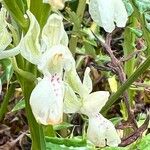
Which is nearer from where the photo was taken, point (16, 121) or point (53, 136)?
point (53, 136)

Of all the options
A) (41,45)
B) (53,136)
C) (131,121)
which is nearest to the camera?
(41,45)

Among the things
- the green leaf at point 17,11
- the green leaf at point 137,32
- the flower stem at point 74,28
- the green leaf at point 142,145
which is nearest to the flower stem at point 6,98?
the flower stem at point 74,28

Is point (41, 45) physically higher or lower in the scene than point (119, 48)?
higher

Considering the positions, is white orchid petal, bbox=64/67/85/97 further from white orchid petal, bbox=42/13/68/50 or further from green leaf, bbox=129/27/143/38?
green leaf, bbox=129/27/143/38

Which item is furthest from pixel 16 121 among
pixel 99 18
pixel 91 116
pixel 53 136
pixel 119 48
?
pixel 99 18

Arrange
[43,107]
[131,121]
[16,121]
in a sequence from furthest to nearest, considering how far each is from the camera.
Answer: [16,121] → [131,121] → [43,107]

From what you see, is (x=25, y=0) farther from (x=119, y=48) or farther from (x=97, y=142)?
(x=119, y=48)

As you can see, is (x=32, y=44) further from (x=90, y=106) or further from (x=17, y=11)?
(x=90, y=106)

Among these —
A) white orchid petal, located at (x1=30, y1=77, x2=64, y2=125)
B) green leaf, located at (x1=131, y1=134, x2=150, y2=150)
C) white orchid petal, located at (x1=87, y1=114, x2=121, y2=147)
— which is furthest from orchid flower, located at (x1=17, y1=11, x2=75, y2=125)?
green leaf, located at (x1=131, y1=134, x2=150, y2=150)
